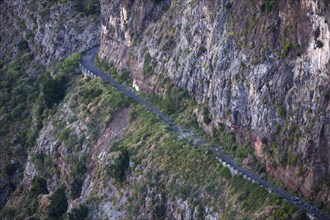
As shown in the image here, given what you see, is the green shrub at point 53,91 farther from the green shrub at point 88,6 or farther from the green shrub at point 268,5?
the green shrub at point 268,5

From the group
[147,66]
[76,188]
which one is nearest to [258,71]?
[147,66]

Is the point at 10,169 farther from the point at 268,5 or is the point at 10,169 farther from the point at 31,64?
the point at 268,5

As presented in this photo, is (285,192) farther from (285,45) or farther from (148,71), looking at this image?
(148,71)

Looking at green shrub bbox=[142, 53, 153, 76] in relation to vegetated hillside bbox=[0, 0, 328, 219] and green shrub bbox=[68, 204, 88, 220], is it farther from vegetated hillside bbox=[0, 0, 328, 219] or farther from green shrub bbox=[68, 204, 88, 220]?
green shrub bbox=[68, 204, 88, 220]

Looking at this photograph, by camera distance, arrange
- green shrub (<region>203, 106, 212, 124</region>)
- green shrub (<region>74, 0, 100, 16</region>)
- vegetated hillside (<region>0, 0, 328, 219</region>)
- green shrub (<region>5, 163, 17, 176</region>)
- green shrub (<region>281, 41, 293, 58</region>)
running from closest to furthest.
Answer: green shrub (<region>281, 41, 293, 58</region>) → vegetated hillside (<region>0, 0, 328, 219</region>) → green shrub (<region>203, 106, 212, 124</region>) → green shrub (<region>5, 163, 17, 176</region>) → green shrub (<region>74, 0, 100, 16</region>)

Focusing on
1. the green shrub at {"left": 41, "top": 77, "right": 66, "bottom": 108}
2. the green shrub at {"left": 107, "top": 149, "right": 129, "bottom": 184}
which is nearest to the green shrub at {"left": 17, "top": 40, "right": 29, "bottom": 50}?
the green shrub at {"left": 41, "top": 77, "right": 66, "bottom": 108}

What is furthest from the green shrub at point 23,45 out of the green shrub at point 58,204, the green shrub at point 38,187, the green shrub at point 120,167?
the green shrub at point 120,167

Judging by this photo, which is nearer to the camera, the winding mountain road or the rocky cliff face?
the winding mountain road
